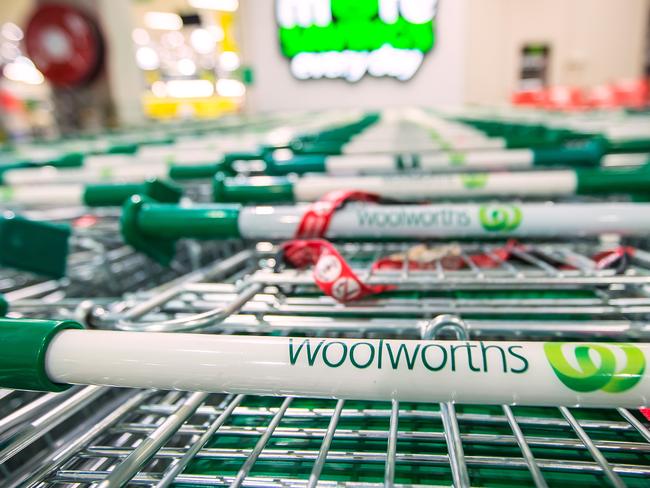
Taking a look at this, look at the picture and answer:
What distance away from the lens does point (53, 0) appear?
415 centimetres

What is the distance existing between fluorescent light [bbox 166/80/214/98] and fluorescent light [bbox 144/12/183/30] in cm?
146

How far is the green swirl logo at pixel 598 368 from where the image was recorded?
35 cm

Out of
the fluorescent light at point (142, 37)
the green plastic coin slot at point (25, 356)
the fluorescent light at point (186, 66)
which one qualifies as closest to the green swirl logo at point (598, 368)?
the green plastic coin slot at point (25, 356)

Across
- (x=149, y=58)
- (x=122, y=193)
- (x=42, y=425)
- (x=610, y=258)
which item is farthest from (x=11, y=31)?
(x=610, y=258)

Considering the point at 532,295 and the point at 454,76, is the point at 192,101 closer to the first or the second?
the point at 454,76

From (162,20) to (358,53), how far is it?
29.0ft

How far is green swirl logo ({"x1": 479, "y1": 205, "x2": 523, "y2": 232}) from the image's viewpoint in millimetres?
678

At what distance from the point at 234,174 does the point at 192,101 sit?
38.0 feet

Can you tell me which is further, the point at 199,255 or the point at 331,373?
the point at 199,255

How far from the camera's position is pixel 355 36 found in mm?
5531

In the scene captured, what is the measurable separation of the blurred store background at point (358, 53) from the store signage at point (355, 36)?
0.5 inches

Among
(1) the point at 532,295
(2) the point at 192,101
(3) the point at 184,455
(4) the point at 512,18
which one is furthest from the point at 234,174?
(2) the point at 192,101

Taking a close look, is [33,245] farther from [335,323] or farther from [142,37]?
[142,37]

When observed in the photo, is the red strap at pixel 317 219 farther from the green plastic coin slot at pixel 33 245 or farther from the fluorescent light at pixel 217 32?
the fluorescent light at pixel 217 32
